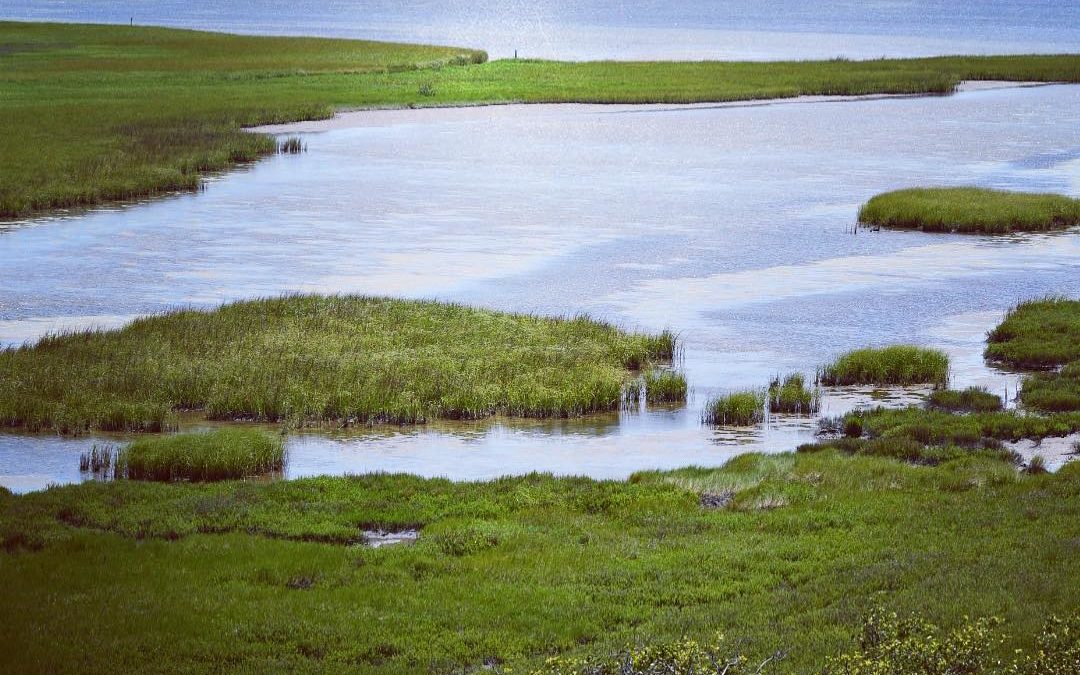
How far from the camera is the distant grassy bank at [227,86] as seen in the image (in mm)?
67750

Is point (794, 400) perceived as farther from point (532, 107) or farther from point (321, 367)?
point (532, 107)

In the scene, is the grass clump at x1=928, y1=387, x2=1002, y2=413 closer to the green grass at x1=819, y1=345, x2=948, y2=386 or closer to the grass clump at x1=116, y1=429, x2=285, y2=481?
the green grass at x1=819, y1=345, x2=948, y2=386

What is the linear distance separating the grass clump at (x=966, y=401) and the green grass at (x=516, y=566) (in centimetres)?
513

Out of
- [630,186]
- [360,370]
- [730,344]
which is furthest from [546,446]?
[630,186]

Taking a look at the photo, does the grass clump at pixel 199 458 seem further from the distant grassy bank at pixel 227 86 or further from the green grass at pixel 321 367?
the distant grassy bank at pixel 227 86

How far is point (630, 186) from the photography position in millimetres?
69875

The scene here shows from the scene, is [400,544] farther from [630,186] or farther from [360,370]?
[630,186]

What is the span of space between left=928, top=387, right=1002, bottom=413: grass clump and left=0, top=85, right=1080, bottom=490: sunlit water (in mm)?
1465

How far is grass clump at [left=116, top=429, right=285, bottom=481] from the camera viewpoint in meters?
26.1

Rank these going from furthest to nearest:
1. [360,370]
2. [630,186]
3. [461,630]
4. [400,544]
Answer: [630,186], [360,370], [400,544], [461,630]

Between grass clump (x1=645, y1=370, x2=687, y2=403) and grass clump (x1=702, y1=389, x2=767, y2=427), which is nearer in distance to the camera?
grass clump (x1=702, y1=389, x2=767, y2=427)

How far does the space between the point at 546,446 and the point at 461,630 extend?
37.7 feet

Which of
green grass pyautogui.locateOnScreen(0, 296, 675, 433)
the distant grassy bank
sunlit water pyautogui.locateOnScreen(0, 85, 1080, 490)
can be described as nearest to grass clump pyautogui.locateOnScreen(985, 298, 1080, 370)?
sunlit water pyautogui.locateOnScreen(0, 85, 1080, 490)

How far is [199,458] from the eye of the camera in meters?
26.4
